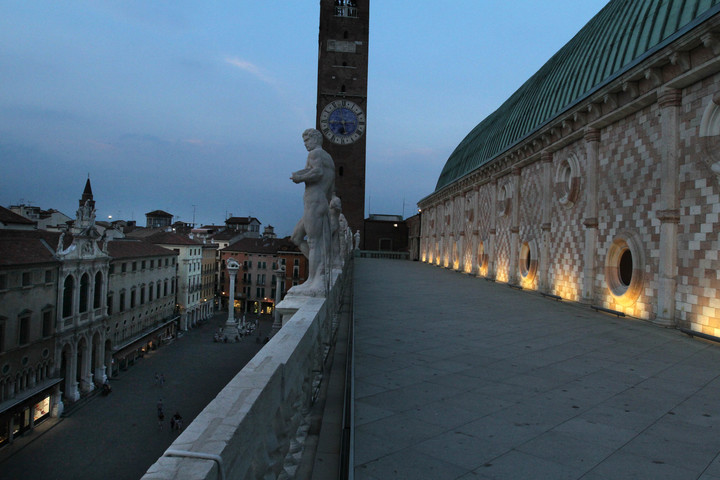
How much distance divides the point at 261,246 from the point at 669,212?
56.0m

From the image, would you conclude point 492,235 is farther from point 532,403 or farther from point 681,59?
point 532,403

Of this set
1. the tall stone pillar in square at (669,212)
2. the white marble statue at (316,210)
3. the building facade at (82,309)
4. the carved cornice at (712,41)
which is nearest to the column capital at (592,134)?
the tall stone pillar in square at (669,212)

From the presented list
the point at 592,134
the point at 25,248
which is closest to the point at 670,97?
the point at 592,134

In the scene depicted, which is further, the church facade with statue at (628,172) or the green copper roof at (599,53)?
the green copper roof at (599,53)

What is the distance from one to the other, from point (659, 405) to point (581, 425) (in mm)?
1186

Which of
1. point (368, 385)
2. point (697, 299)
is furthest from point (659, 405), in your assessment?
point (697, 299)

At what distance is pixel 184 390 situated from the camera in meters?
26.5

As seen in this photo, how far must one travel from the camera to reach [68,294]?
26547 mm

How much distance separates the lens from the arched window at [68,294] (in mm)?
26109

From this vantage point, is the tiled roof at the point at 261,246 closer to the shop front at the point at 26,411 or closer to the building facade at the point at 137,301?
the building facade at the point at 137,301

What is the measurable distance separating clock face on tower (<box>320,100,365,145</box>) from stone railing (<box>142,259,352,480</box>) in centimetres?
4192

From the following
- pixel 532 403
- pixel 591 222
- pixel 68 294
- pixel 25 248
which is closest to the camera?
pixel 532 403

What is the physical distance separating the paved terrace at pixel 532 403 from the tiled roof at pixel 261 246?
52206mm

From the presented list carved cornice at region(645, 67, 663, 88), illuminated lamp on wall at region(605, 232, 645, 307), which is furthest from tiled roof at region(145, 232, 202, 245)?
carved cornice at region(645, 67, 663, 88)
